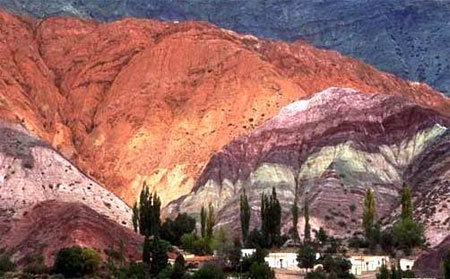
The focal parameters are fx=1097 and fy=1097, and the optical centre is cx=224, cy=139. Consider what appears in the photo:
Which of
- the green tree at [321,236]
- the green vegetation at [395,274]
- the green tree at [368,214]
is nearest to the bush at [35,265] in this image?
the green vegetation at [395,274]

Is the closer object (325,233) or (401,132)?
(325,233)

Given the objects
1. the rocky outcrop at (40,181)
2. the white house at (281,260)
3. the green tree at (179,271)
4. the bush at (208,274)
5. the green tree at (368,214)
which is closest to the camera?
the bush at (208,274)

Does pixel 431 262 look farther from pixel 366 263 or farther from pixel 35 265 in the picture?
pixel 35 265

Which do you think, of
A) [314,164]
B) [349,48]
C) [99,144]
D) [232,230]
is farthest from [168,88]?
[349,48]

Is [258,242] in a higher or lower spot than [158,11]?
lower

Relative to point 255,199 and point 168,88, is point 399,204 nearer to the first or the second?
point 255,199

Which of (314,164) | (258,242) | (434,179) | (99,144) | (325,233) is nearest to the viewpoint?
(258,242)

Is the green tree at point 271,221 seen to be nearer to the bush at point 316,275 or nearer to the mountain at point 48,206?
the mountain at point 48,206

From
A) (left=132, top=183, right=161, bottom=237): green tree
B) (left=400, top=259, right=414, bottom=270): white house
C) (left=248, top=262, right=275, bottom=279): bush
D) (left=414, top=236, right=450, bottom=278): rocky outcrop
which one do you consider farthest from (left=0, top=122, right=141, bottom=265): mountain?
(left=414, top=236, right=450, bottom=278): rocky outcrop
